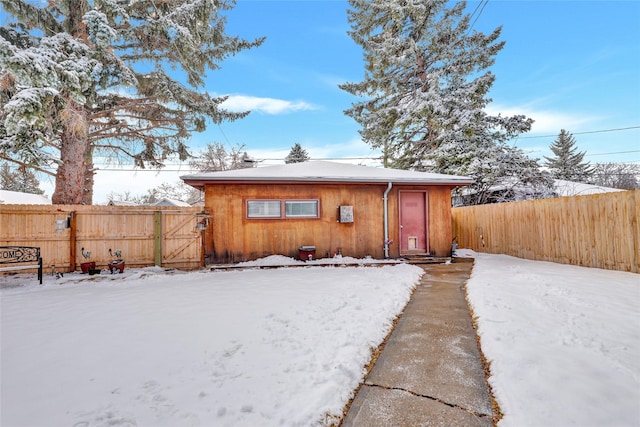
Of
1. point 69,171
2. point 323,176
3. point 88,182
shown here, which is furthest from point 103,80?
point 323,176

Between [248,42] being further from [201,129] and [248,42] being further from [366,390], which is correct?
[366,390]

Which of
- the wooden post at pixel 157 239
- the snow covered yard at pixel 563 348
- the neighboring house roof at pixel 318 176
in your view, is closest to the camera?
the snow covered yard at pixel 563 348

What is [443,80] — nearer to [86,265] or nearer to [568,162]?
[86,265]

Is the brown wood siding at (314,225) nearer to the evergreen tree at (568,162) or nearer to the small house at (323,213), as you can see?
the small house at (323,213)

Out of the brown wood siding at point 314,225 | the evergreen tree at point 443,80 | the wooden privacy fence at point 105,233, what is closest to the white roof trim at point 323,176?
the brown wood siding at point 314,225

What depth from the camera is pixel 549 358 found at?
253 centimetres

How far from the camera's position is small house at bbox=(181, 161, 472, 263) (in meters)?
7.93

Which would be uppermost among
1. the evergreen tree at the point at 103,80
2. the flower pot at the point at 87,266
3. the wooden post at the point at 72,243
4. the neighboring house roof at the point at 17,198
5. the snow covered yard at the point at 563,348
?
the evergreen tree at the point at 103,80

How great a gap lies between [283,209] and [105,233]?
4.78m

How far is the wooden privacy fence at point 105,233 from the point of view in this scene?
7.25 metres

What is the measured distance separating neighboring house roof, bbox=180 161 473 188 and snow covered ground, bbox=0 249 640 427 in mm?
3272

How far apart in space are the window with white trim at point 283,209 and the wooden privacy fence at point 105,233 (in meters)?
1.44

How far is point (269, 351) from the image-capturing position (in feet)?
9.07

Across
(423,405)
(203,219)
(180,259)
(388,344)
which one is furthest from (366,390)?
(180,259)
